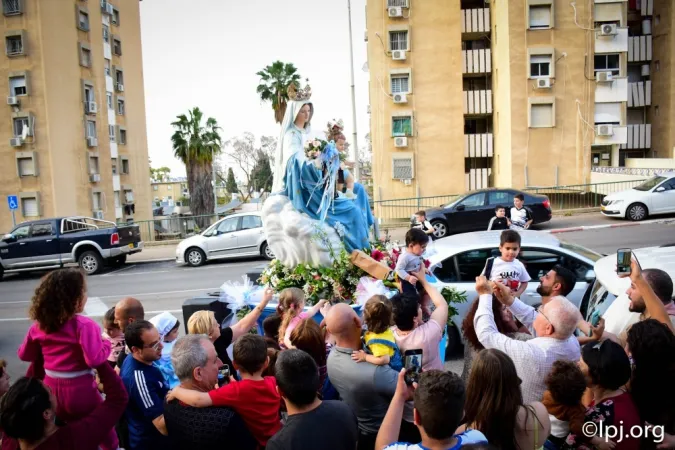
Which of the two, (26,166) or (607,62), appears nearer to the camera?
(607,62)

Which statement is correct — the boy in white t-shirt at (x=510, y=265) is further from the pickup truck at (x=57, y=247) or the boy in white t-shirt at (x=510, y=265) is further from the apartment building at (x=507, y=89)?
the apartment building at (x=507, y=89)

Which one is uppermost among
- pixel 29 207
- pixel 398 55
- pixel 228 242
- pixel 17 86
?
pixel 398 55

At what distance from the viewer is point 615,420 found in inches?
112

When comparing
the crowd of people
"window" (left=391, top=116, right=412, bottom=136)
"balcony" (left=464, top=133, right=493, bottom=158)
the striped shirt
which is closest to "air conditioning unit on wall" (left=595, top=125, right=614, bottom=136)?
"balcony" (left=464, top=133, right=493, bottom=158)

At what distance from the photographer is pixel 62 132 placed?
95.1 ft

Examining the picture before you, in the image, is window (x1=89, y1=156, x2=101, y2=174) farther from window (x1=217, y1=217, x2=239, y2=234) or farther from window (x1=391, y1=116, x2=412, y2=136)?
window (x1=391, y1=116, x2=412, y2=136)

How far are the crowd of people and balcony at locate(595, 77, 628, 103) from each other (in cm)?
2607

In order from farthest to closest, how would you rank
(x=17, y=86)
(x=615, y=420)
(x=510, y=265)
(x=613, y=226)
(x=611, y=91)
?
(x=17, y=86) < (x=611, y=91) < (x=613, y=226) < (x=510, y=265) < (x=615, y=420)

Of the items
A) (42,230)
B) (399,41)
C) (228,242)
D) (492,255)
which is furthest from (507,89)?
(492,255)

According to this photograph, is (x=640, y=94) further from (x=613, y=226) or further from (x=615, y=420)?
(x=615, y=420)

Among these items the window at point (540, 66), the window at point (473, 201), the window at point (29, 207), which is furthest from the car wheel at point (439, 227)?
the window at point (29, 207)

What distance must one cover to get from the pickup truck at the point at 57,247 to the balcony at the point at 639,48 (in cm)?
2841

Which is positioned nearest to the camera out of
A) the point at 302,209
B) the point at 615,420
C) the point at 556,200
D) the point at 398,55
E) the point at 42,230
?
the point at 615,420

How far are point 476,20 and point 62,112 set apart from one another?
74.0 feet
